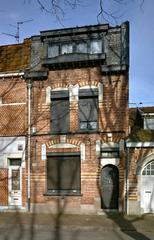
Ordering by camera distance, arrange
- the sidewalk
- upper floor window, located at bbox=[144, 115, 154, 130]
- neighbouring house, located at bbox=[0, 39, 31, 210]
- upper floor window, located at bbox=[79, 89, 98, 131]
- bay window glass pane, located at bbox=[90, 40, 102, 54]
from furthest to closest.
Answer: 1. upper floor window, located at bbox=[144, 115, 154, 130]
2. neighbouring house, located at bbox=[0, 39, 31, 210]
3. bay window glass pane, located at bbox=[90, 40, 102, 54]
4. upper floor window, located at bbox=[79, 89, 98, 131]
5. the sidewalk

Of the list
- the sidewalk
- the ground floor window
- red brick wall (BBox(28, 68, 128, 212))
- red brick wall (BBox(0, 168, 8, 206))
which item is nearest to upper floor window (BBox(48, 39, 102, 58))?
red brick wall (BBox(28, 68, 128, 212))

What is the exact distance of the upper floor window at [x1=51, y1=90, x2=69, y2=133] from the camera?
19.0 meters

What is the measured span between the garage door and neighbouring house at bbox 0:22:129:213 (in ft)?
2.81

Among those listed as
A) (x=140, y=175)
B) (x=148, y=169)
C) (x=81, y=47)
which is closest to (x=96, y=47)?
(x=81, y=47)

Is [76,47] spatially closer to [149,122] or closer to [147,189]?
[149,122]

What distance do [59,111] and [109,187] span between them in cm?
442

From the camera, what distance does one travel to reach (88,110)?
739 inches

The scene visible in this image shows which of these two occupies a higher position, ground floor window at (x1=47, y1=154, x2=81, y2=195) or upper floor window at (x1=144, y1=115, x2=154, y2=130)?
upper floor window at (x1=144, y1=115, x2=154, y2=130)

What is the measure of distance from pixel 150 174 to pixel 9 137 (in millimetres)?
7207

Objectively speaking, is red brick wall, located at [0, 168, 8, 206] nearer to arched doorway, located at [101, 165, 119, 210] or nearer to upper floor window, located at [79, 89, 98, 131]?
upper floor window, located at [79, 89, 98, 131]

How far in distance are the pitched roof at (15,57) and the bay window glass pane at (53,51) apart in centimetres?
131

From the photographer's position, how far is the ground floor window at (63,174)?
18.5 metres

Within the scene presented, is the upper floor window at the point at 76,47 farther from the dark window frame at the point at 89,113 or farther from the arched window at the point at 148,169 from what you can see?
the arched window at the point at 148,169

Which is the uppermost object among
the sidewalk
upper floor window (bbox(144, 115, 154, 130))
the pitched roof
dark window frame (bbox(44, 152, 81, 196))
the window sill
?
the pitched roof
